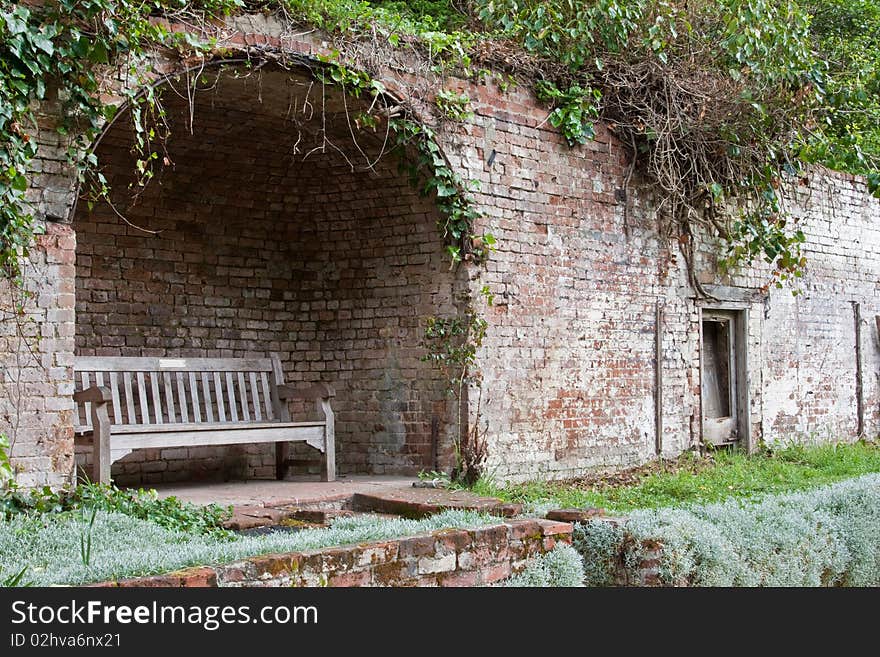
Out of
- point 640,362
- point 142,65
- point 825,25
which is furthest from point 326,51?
point 825,25

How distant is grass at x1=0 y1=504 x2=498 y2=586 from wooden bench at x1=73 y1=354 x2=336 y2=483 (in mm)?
1378

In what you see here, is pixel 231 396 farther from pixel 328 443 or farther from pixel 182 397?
pixel 328 443

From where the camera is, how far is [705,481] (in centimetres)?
957

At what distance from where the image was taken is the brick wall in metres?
4.39

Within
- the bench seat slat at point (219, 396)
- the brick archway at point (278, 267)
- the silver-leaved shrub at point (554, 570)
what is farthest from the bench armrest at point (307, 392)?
the silver-leaved shrub at point (554, 570)

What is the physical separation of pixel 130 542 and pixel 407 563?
4.70 ft

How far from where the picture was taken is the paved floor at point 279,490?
7.50 m

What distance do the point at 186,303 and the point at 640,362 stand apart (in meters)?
4.57

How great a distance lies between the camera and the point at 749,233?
463 inches

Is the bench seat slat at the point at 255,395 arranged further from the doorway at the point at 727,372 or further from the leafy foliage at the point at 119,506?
the doorway at the point at 727,372

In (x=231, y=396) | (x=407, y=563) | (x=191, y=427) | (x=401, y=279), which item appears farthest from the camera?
(x=401, y=279)

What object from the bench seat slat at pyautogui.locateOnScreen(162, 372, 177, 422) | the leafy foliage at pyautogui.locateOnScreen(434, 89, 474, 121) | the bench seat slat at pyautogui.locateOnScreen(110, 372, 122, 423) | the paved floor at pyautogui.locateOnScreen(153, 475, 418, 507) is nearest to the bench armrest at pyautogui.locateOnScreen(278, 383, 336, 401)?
the paved floor at pyautogui.locateOnScreen(153, 475, 418, 507)

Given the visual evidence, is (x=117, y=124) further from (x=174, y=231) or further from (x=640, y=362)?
(x=640, y=362)

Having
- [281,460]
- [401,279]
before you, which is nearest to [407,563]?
[281,460]
